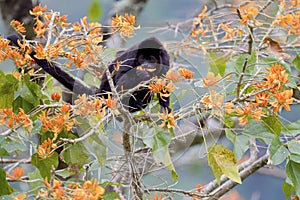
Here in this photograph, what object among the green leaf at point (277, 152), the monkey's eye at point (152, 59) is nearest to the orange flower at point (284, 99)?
the green leaf at point (277, 152)

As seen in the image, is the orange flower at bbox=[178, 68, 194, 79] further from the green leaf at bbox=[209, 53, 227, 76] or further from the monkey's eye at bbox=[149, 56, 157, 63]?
the monkey's eye at bbox=[149, 56, 157, 63]

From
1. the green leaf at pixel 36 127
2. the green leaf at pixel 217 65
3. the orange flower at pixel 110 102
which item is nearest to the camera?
the orange flower at pixel 110 102

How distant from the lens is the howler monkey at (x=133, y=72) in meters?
0.99

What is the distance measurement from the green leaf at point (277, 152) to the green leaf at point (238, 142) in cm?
5

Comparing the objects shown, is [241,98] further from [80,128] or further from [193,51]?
[193,51]

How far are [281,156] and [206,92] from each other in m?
0.17

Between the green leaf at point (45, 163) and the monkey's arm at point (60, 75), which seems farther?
the monkey's arm at point (60, 75)

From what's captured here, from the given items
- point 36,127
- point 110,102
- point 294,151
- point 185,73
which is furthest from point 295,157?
point 36,127

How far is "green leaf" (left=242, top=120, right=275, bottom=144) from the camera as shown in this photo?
38.9 inches

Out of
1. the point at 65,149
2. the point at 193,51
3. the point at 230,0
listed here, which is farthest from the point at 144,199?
the point at 230,0

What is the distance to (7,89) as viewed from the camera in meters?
1.05

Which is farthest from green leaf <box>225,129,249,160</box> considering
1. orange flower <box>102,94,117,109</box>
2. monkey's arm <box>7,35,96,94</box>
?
monkey's arm <box>7,35,96,94</box>

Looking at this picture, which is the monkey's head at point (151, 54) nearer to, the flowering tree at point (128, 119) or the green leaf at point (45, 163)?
the flowering tree at point (128, 119)

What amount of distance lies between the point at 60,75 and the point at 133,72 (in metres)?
0.17
